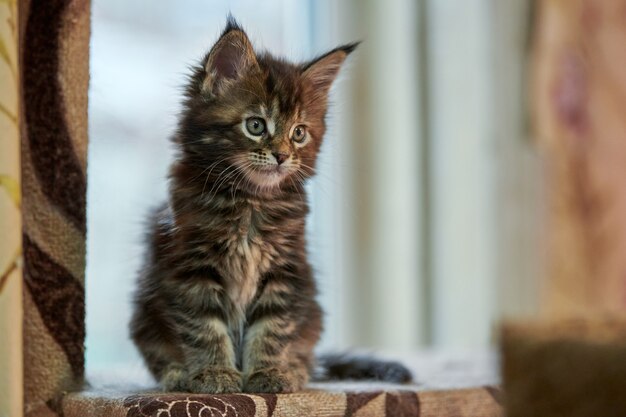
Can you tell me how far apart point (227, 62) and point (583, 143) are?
1.94 meters

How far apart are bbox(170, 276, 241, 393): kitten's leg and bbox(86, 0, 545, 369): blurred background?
123 centimetres

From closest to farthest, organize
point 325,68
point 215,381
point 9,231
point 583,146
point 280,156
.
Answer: point 9,231, point 215,381, point 280,156, point 325,68, point 583,146

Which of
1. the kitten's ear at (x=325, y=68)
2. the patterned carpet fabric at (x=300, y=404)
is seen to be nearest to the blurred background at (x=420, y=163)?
the kitten's ear at (x=325, y=68)

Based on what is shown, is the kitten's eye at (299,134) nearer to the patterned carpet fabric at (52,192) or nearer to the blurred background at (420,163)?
the patterned carpet fabric at (52,192)

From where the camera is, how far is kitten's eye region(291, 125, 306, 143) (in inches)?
60.5

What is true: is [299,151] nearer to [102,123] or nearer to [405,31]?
[102,123]

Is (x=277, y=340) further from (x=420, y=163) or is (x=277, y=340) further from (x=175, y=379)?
(x=420, y=163)

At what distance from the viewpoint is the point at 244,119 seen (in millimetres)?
1479

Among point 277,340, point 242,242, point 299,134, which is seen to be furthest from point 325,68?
point 277,340

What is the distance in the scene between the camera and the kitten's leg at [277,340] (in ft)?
4.68

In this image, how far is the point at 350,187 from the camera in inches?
123

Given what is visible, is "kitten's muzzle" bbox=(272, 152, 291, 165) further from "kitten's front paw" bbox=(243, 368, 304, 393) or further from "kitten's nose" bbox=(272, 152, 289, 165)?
"kitten's front paw" bbox=(243, 368, 304, 393)

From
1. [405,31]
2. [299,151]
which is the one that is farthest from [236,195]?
[405,31]

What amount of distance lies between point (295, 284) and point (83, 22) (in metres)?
0.61
